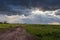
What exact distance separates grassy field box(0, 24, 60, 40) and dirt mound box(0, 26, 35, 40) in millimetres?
306

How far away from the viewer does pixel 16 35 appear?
875 cm

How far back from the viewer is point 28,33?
30.0 feet

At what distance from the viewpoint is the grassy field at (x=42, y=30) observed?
29.0ft

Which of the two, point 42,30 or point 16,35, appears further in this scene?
point 42,30

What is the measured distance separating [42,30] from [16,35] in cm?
161

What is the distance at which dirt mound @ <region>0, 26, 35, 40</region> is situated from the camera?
8648mm

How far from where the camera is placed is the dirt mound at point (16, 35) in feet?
28.4

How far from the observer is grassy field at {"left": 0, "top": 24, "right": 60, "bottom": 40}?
8.85 meters

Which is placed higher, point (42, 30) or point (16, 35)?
point (42, 30)

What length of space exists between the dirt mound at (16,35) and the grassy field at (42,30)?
31 centimetres

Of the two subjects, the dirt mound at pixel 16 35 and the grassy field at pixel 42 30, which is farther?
the grassy field at pixel 42 30

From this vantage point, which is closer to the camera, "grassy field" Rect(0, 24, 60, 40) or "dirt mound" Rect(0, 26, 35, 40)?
"dirt mound" Rect(0, 26, 35, 40)

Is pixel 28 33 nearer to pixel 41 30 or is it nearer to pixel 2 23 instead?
pixel 41 30

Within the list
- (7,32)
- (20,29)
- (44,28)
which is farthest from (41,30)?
(7,32)
